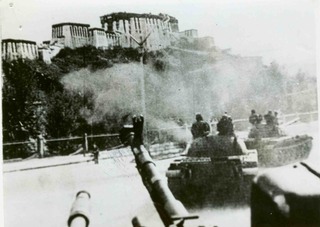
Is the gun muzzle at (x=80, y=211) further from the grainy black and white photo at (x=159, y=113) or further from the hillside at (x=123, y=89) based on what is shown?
the hillside at (x=123, y=89)

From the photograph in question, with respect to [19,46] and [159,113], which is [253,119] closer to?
[159,113]

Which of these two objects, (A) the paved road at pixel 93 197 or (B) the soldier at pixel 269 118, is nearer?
(A) the paved road at pixel 93 197

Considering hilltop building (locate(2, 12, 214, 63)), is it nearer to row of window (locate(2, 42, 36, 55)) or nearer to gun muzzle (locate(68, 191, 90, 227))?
row of window (locate(2, 42, 36, 55))

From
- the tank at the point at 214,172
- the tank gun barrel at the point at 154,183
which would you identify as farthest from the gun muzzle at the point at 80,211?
the tank at the point at 214,172

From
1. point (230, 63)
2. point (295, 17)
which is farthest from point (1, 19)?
point (295, 17)

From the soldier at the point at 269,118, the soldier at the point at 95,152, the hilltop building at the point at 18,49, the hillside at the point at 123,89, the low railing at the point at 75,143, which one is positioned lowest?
the soldier at the point at 95,152

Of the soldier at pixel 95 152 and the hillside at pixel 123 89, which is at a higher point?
the hillside at pixel 123 89

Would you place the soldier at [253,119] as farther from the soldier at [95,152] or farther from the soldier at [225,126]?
the soldier at [95,152]
